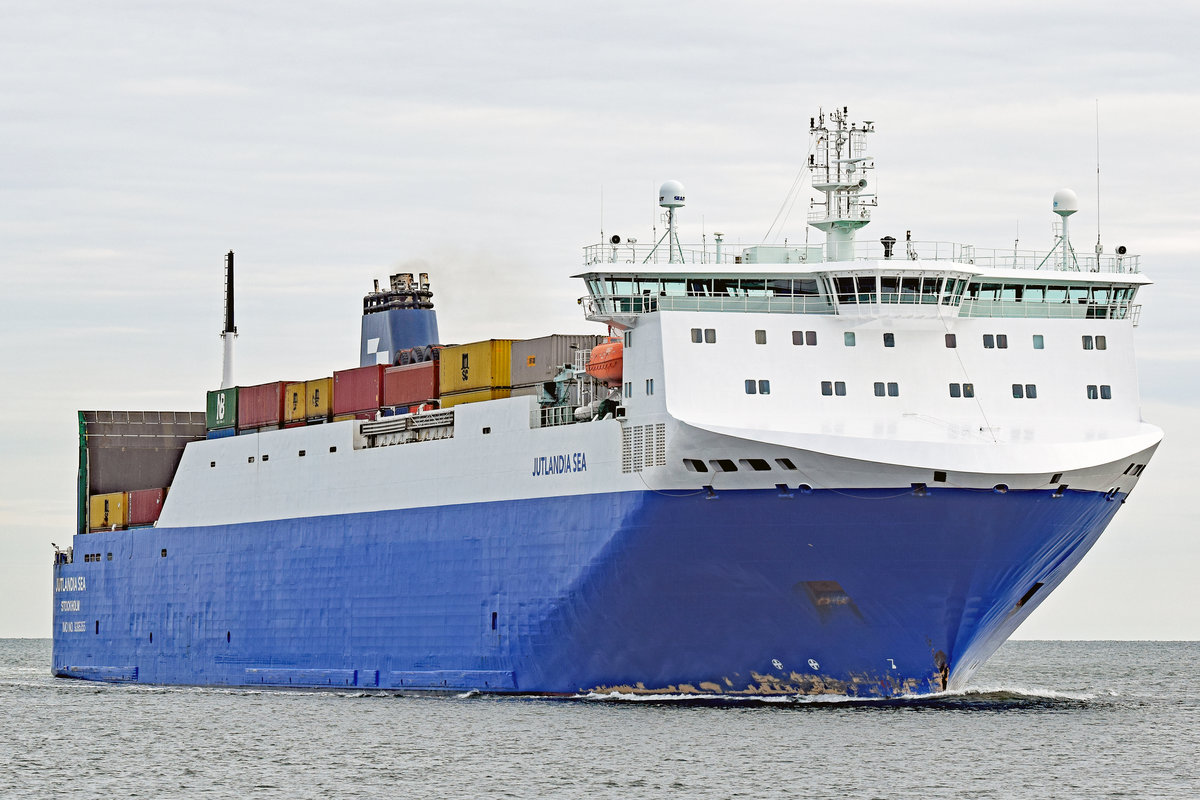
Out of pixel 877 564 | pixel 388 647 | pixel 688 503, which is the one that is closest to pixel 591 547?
pixel 688 503

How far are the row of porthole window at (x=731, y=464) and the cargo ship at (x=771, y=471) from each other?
0.04 meters

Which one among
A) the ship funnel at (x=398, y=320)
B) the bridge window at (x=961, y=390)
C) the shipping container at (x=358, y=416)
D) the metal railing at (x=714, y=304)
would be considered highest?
the ship funnel at (x=398, y=320)

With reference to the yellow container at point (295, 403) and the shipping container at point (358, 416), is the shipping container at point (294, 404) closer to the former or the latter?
the yellow container at point (295, 403)

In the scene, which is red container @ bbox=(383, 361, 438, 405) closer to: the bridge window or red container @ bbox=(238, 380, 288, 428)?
red container @ bbox=(238, 380, 288, 428)

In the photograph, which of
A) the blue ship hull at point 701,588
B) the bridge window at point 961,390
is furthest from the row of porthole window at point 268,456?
the bridge window at point 961,390

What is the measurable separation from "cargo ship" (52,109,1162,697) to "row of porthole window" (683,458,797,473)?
0.13 ft

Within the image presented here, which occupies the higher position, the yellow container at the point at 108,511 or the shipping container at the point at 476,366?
the shipping container at the point at 476,366

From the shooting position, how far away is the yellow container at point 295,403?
4697 cm

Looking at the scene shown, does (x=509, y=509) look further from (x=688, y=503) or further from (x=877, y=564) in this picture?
(x=877, y=564)

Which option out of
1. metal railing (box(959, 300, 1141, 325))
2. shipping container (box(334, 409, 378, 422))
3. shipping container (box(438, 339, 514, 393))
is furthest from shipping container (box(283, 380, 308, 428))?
metal railing (box(959, 300, 1141, 325))

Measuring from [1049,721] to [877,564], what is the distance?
19.3 ft

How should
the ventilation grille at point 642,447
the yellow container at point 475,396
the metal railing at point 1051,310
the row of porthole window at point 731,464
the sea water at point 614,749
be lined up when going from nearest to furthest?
the sea water at point 614,749
the row of porthole window at point 731,464
the ventilation grille at point 642,447
the metal railing at point 1051,310
the yellow container at point 475,396

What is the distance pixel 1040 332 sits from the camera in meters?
35.9

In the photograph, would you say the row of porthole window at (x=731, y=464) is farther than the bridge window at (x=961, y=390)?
No
